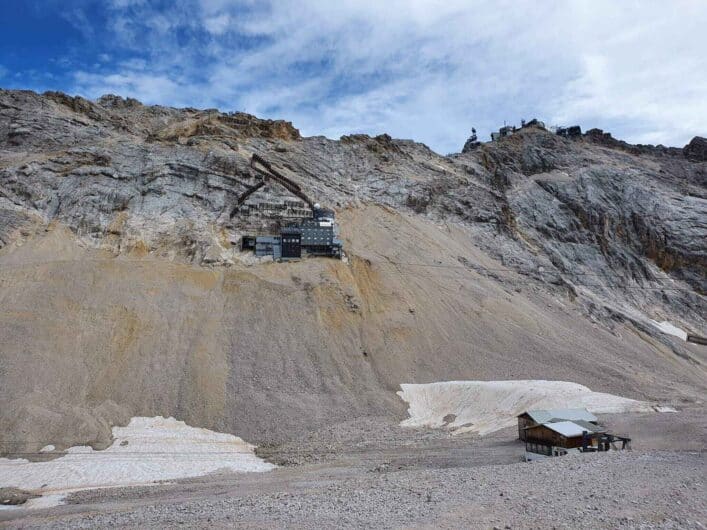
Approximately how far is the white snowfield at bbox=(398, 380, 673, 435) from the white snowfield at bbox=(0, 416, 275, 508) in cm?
980

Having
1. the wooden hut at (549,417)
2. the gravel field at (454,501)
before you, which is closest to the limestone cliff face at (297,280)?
the wooden hut at (549,417)

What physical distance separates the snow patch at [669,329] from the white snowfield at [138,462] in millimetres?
43311

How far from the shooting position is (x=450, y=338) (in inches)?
1457

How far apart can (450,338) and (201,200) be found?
24.3 metres

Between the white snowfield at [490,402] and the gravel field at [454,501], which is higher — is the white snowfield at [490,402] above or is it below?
above

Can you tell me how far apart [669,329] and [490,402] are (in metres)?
32.4

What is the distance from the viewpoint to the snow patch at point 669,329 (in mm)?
50781

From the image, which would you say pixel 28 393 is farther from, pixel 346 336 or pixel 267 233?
pixel 267 233

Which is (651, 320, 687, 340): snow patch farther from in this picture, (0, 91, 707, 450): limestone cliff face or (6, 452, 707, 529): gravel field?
(6, 452, 707, 529): gravel field

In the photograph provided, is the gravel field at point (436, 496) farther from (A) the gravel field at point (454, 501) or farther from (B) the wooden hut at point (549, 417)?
(B) the wooden hut at point (549, 417)

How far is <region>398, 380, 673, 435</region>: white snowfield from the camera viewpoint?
2697 cm

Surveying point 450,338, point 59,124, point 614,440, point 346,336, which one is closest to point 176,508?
point 614,440

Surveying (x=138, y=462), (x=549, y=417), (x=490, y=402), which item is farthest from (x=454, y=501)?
(x=490, y=402)

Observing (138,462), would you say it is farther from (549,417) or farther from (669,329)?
(669,329)
